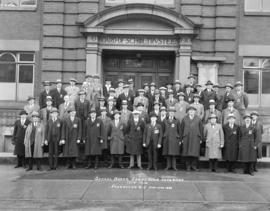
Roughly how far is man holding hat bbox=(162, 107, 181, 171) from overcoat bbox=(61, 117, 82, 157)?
249cm

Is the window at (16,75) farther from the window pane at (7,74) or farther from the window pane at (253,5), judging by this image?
the window pane at (253,5)

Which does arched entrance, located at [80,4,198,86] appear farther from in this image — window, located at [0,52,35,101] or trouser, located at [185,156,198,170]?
trouser, located at [185,156,198,170]

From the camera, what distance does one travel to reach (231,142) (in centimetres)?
1446

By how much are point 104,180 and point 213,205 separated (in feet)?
11.1

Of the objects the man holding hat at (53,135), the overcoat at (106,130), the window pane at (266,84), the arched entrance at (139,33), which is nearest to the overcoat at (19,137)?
the man holding hat at (53,135)

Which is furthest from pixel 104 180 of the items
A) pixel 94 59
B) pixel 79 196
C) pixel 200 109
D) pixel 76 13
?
pixel 76 13

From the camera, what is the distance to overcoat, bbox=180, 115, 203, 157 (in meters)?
14.2

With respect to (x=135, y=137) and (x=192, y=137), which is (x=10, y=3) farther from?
(x=192, y=137)

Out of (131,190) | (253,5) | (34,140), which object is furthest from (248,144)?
(253,5)

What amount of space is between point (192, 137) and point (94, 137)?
279 centimetres

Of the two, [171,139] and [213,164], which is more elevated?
[171,139]

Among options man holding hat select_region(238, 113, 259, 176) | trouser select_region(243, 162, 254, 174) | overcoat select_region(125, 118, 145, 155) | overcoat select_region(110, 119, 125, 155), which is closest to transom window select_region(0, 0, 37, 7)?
overcoat select_region(110, 119, 125, 155)

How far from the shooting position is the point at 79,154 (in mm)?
14734

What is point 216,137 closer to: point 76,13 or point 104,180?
point 104,180
